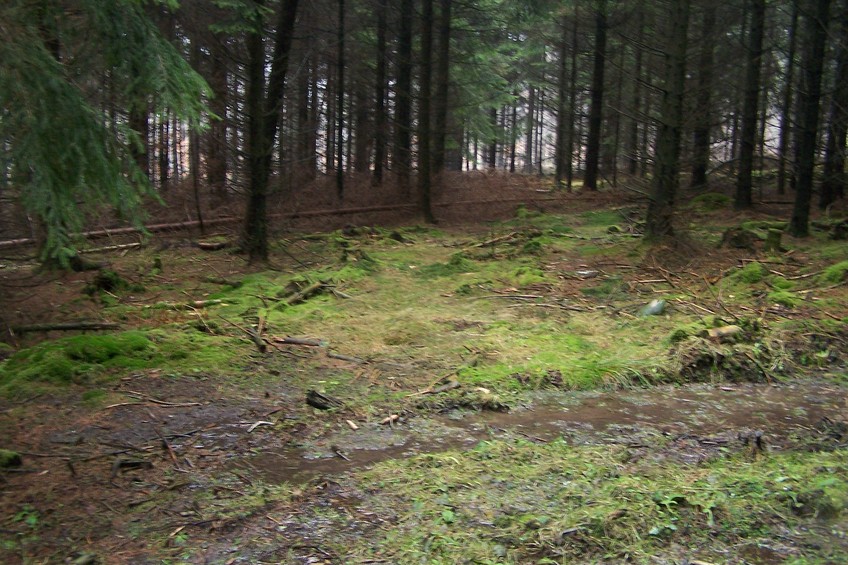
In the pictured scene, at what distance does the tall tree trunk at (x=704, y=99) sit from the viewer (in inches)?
505

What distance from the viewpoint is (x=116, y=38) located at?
5.89 meters

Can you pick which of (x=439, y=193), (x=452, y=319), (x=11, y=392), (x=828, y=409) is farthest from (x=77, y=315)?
(x=439, y=193)

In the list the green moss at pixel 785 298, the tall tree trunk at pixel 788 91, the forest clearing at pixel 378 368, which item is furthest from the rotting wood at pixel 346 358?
the tall tree trunk at pixel 788 91

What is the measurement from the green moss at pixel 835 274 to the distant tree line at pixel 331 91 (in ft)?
9.39

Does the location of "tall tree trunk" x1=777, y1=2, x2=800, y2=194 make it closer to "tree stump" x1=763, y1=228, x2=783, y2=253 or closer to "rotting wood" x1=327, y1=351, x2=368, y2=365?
"tree stump" x1=763, y1=228, x2=783, y2=253

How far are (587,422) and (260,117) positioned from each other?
9162 millimetres

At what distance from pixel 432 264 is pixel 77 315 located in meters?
6.89

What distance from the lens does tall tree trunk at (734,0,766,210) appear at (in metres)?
17.6

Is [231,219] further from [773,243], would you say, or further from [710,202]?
[710,202]

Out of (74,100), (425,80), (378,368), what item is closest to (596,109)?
(425,80)

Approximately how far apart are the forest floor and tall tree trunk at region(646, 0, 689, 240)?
0.95 m

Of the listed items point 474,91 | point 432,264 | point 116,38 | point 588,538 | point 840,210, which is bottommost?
point 588,538

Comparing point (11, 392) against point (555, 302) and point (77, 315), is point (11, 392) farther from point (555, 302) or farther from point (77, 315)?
point (555, 302)

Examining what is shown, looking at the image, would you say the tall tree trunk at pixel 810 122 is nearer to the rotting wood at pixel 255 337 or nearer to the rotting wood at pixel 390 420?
the rotting wood at pixel 390 420
